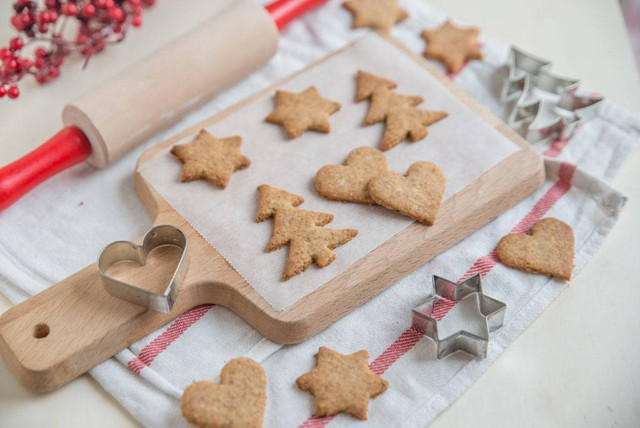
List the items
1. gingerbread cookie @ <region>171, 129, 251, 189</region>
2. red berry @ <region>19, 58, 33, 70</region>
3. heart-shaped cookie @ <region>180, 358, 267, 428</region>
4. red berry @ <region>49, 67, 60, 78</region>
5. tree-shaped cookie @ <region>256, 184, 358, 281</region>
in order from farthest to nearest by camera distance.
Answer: red berry @ <region>49, 67, 60, 78</region> < red berry @ <region>19, 58, 33, 70</region> < gingerbread cookie @ <region>171, 129, 251, 189</region> < tree-shaped cookie @ <region>256, 184, 358, 281</region> < heart-shaped cookie @ <region>180, 358, 267, 428</region>

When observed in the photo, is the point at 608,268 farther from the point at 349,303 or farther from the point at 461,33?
the point at 461,33

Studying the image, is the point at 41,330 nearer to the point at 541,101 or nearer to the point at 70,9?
the point at 70,9

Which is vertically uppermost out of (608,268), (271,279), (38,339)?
(38,339)

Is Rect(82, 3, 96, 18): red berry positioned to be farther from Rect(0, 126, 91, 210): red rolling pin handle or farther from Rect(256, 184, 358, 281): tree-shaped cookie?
Rect(256, 184, 358, 281): tree-shaped cookie

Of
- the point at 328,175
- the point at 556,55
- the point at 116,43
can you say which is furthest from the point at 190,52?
the point at 556,55

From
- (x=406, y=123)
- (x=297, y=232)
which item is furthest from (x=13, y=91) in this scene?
(x=406, y=123)

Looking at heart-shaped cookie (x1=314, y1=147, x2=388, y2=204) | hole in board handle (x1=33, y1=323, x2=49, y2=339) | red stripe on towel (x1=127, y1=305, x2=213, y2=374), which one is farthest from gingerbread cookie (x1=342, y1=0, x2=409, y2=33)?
hole in board handle (x1=33, y1=323, x2=49, y2=339)
